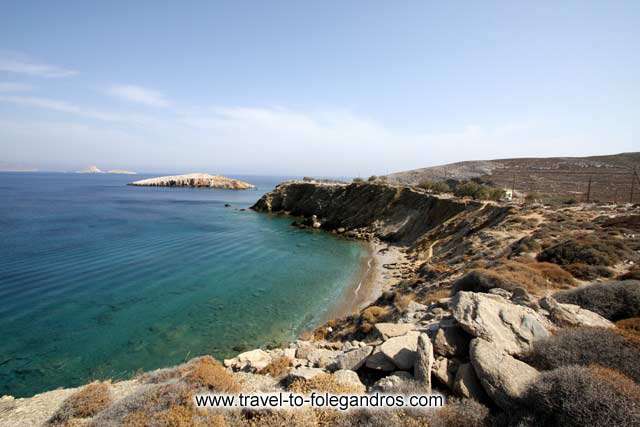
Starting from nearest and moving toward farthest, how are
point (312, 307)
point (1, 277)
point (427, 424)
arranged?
1. point (427, 424)
2. point (312, 307)
3. point (1, 277)

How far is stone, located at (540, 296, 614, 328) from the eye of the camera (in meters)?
7.59

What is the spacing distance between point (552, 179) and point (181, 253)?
55.6 m

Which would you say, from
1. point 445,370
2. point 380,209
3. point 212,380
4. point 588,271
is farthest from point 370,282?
point 380,209

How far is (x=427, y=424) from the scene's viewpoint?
4965 mm

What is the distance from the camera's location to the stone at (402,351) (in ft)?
22.5

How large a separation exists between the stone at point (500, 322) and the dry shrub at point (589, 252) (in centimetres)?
882

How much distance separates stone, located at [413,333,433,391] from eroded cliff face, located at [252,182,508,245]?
26.1 metres

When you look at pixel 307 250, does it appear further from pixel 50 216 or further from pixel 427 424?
pixel 50 216

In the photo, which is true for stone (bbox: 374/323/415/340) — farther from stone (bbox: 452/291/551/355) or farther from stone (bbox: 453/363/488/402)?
stone (bbox: 453/363/488/402)

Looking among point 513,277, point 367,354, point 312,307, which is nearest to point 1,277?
point 312,307

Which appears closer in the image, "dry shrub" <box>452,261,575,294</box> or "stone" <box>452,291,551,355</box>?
"stone" <box>452,291,551,355</box>

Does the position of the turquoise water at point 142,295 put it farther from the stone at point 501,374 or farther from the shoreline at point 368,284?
the stone at point 501,374

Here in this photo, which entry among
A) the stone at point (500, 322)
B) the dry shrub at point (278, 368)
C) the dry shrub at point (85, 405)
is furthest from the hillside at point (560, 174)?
the dry shrub at point (85, 405)

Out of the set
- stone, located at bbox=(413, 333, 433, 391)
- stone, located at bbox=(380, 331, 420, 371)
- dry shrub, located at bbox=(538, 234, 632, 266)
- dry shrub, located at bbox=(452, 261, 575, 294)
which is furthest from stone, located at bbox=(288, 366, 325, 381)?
dry shrub, located at bbox=(538, 234, 632, 266)
